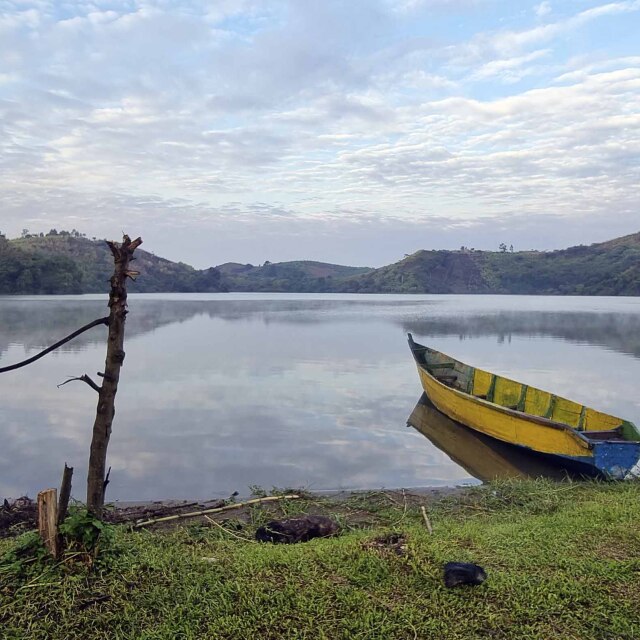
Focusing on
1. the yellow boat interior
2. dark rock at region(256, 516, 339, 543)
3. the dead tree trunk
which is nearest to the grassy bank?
dark rock at region(256, 516, 339, 543)

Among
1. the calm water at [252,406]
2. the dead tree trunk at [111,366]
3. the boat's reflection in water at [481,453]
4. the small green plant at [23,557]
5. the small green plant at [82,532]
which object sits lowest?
the boat's reflection in water at [481,453]

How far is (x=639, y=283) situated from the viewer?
11312 cm

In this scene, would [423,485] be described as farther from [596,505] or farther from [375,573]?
[375,573]

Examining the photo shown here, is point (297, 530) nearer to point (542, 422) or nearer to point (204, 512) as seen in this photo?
point (204, 512)

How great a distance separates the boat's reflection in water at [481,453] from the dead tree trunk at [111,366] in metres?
7.28

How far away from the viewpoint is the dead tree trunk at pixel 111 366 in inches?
177

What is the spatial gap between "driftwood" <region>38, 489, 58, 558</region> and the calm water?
15.1 feet

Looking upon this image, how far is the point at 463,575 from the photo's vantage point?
4.21 metres

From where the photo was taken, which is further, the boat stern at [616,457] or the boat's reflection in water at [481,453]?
the boat's reflection in water at [481,453]

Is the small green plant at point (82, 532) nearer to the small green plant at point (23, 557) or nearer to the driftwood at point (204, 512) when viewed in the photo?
the small green plant at point (23, 557)

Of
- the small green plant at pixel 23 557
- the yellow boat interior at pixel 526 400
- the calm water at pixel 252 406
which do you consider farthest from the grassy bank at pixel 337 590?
the yellow boat interior at pixel 526 400

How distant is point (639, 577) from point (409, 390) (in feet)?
44.5

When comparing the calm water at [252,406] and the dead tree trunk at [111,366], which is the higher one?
the dead tree trunk at [111,366]

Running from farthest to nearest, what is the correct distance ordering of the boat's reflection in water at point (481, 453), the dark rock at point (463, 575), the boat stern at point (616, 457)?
the boat's reflection in water at point (481, 453)
the boat stern at point (616, 457)
the dark rock at point (463, 575)
